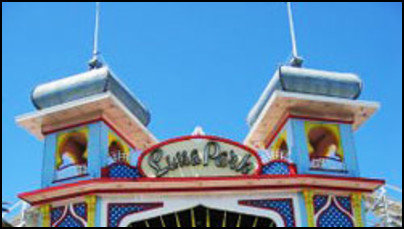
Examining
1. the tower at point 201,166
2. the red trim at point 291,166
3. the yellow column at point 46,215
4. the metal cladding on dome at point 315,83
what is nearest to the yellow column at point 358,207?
the tower at point 201,166

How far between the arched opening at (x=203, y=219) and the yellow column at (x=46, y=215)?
7.20 ft

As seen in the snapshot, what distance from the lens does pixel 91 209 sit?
653 inches

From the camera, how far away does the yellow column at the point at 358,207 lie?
56.0ft

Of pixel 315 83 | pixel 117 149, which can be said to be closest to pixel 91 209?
pixel 117 149

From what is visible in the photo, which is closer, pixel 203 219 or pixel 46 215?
pixel 203 219

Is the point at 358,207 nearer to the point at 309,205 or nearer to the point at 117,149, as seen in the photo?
the point at 309,205

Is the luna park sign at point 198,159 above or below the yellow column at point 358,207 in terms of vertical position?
above

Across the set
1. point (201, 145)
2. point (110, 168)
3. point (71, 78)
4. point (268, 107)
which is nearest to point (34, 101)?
point (71, 78)

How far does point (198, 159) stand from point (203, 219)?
1.57 meters

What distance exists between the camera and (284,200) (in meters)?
17.0

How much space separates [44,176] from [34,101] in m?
2.10

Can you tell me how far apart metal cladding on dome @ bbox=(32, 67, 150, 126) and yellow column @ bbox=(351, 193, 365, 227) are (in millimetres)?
6851

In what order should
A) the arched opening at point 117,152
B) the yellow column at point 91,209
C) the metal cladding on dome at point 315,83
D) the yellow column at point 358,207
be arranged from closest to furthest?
the yellow column at point 91,209
the yellow column at point 358,207
the arched opening at point 117,152
the metal cladding on dome at point 315,83

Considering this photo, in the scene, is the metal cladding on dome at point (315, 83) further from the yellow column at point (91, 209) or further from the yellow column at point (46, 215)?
the yellow column at point (46, 215)
